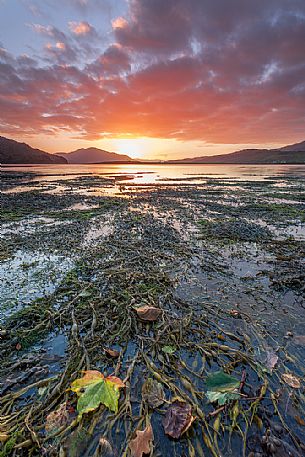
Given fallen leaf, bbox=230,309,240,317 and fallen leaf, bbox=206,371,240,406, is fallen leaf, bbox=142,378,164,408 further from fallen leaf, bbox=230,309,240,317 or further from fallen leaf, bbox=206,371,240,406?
fallen leaf, bbox=230,309,240,317

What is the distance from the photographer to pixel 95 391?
307 cm

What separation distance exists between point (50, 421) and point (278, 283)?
5.71 metres

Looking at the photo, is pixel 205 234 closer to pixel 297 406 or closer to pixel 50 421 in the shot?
pixel 297 406

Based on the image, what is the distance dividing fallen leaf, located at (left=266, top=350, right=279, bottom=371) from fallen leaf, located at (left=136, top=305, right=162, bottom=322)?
204cm

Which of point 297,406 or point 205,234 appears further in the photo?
point 205,234

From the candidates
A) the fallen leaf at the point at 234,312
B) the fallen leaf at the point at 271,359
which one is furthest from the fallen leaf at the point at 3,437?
the fallen leaf at the point at 234,312

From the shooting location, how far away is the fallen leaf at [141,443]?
252 cm

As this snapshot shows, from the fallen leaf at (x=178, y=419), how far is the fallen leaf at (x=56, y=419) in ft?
3.87

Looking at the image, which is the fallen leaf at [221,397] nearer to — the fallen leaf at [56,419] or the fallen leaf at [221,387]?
the fallen leaf at [221,387]

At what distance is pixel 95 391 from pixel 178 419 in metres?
1.08

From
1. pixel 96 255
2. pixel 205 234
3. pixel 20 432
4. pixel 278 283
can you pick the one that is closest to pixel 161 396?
pixel 20 432

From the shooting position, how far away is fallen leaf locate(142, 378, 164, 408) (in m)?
3.06

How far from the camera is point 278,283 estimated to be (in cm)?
623

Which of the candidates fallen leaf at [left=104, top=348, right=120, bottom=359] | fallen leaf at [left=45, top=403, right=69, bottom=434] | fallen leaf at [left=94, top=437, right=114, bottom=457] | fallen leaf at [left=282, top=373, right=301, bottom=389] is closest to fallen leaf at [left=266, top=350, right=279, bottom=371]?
fallen leaf at [left=282, top=373, right=301, bottom=389]
